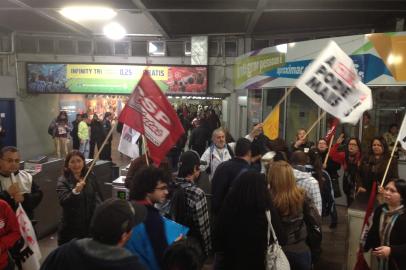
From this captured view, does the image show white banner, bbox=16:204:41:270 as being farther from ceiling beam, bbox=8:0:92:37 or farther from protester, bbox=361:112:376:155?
ceiling beam, bbox=8:0:92:37

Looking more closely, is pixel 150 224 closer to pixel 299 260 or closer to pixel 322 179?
pixel 299 260

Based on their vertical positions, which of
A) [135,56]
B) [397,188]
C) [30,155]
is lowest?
[30,155]

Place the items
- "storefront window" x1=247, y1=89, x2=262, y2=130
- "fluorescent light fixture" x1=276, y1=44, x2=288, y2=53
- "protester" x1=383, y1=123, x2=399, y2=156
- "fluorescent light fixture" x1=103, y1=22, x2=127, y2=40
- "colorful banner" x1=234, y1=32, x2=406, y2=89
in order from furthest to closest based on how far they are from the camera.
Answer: "fluorescent light fixture" x1=103, y1=22, x2=127, y2=40
"storefront window" x1=247, y1=89, x2=262, y2=130
"fluorescent light fixture" x1=276, y1=44, x2=288, y2=53
"protester" x1=383, y1=123, x2=399, y2=156
"colorful banner" x1=234, y1=32, x2=406, y2=89

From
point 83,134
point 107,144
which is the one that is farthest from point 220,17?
point 83,134

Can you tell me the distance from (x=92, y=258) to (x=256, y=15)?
Answer: 9.96m

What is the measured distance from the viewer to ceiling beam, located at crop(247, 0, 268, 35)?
9.41 metres

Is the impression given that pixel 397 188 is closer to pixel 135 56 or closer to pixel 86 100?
pixel 135 56

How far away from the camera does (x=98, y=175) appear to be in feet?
23.1

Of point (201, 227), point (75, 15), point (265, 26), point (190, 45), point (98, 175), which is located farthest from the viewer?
point (190, 45)

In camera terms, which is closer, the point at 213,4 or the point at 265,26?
the point at 213,4

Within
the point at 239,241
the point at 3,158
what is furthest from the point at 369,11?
the point at 3,158

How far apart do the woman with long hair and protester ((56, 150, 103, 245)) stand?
198 cm

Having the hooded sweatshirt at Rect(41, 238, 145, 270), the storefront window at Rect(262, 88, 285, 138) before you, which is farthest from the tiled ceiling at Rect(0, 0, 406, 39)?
the hooded sweatshirt at Rect(41, 238, 145, 270)

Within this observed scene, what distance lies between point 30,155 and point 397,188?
47.8 feet
